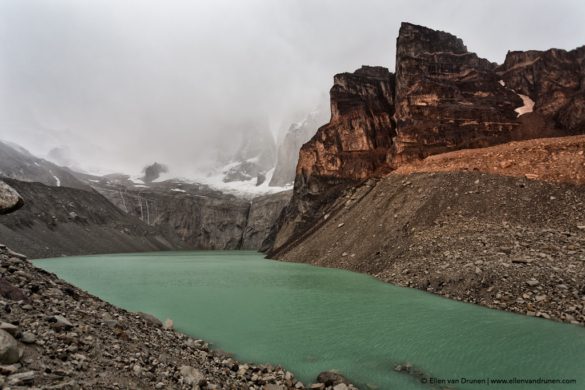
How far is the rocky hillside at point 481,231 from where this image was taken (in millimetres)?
18953

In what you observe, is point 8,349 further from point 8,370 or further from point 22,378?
point 22,378

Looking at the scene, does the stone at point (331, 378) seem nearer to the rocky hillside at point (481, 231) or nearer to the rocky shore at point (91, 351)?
the rocky shore at point (91, 351)

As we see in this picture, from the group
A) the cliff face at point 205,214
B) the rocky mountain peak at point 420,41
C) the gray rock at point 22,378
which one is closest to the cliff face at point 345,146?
the rocky mountain peak at point 420,41

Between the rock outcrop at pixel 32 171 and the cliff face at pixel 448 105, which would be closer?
the cliff face at pixel 448 105

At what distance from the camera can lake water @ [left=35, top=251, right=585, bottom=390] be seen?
10844 mm

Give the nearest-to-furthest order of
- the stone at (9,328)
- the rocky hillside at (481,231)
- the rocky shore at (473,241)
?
1. the stone at (9,328)
2. the rocky shore at (473,241)
3. the rocky hillside at (481,231)

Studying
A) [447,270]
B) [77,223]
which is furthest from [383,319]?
[77,223]

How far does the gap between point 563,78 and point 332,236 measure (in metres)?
42.0

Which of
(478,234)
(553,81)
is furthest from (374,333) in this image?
(553,81)

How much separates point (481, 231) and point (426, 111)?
3124 centimetres

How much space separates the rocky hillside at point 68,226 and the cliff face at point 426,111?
47.1 meters

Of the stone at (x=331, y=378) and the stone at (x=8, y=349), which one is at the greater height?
the stone at (x=8, y=349)

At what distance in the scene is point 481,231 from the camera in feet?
93.2

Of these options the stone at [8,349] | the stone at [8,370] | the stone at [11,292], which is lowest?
the stone at [8,370]
